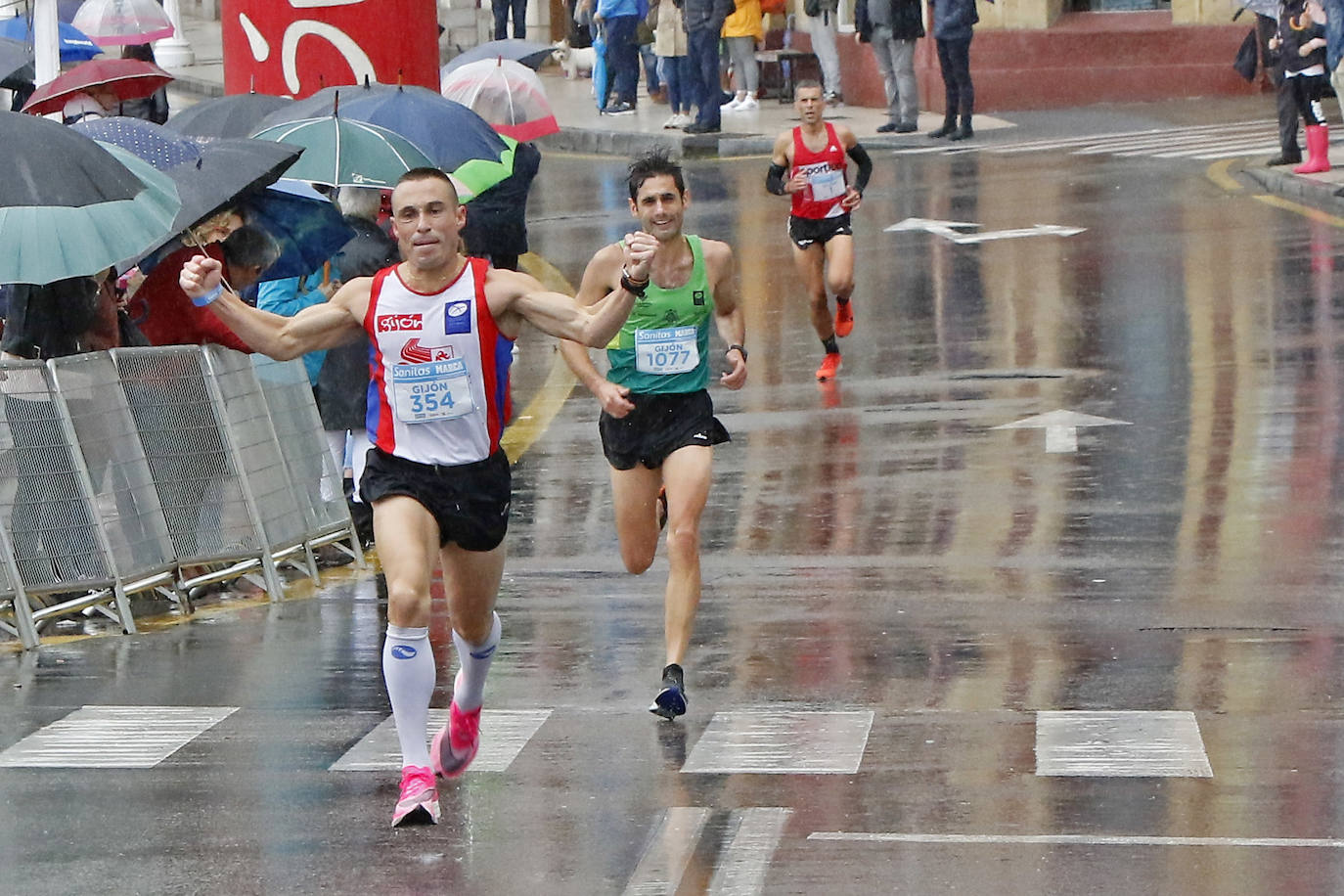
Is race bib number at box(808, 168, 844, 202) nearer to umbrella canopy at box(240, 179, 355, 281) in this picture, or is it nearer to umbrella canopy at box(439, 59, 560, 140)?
umbrella canopy at box(439, 59, 560, 140)

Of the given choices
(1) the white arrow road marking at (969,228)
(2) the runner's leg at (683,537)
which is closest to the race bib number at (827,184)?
(1) the white arrow road marking at (969,228)

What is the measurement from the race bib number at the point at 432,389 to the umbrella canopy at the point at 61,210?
2.35 m

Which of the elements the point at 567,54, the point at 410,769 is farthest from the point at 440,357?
the point at 567,54

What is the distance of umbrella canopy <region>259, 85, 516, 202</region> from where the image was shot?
12.2 m

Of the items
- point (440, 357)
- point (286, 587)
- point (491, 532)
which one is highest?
point (440, 357)

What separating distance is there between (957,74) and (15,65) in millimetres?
13124

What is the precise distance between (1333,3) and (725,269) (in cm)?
1282

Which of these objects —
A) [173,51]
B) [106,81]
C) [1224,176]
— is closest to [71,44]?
[106,81]

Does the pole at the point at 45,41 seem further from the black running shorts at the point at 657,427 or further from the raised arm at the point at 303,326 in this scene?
the raised arm at the point at 303,326

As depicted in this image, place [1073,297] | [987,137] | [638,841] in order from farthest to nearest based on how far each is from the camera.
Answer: [987,137] < [1073,297] < [638,841]

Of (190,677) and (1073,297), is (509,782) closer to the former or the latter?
(190,677)

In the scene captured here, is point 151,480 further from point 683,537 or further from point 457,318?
point 457,318

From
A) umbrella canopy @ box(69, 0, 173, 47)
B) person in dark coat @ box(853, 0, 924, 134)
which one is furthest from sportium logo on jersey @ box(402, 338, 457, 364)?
person in dark coat @ box(853, 0, 924, 134)

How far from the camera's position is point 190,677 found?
30.2 feet
